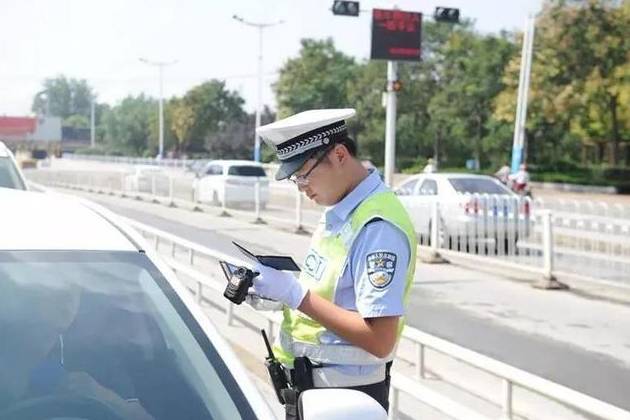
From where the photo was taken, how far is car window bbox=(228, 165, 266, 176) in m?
26.3

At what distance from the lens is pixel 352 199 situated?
2793mm

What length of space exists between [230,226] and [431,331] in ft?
38.0

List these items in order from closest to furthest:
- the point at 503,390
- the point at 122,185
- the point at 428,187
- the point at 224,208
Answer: the point at 503,390 < the point at 428,187 < the point at 224,208 < the point at 122,185

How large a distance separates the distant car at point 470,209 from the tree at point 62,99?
180 metres

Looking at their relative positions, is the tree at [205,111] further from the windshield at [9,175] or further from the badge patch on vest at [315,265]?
the badge patch on vest at [315,265]

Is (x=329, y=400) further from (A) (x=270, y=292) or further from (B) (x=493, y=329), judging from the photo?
(B) (x=493, y=329)

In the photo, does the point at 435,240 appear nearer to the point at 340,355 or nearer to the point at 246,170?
the point at 340,355

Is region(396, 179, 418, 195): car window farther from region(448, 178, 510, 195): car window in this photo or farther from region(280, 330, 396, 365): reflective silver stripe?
region(280, 330, 396, 365): reflective silver stripe

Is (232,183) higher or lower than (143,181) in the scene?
higher

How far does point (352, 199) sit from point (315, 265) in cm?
25

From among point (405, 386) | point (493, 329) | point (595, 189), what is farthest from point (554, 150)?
point (405, 386)

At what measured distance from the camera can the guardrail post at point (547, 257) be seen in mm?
11141

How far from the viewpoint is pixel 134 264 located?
2.73 metres

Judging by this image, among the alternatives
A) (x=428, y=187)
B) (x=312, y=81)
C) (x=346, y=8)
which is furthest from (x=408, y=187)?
(x=312, y=81)
